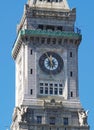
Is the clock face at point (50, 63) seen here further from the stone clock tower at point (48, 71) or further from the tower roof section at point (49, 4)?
the tower roof section at point (49, 4)

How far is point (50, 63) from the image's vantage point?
15912 centimetres

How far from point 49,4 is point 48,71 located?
14.8m

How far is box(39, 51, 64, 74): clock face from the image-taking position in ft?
521

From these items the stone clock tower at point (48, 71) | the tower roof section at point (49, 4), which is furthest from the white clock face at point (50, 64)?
the tower roof section at point (49, 4)

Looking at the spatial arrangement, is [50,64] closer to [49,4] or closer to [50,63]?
[50,63]

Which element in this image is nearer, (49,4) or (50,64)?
(50,64)

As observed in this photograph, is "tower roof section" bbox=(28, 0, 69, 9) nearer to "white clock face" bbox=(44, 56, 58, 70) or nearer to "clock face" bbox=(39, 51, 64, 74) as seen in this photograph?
"clock face" bbox=(39, 51, 64, 74)

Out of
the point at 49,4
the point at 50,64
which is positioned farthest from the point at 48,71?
the point at 49,4

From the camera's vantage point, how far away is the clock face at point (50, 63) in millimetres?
158875

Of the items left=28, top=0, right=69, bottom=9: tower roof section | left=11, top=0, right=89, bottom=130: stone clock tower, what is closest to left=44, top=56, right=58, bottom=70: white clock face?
left=11, top=0, right=89, bottom=130: stone clock tower

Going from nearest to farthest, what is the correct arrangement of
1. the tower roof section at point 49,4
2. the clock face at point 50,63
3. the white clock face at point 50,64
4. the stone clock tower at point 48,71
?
the stone clock tower at point 48,71, the clock face at point 50,63, the white clock face at point 50,64, the tower roof section at point 49,4

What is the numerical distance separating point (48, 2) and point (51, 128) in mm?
27396

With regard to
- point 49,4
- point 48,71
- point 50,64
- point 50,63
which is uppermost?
point 49,4

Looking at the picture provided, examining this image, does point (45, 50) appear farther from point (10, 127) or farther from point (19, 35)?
point (10, 127)
